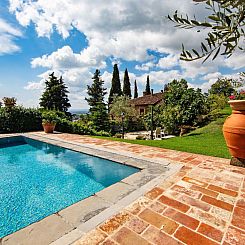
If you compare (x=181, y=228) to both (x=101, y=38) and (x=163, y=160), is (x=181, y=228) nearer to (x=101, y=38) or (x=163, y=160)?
(x=163, y=160)

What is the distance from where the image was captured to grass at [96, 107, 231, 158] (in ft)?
20.6

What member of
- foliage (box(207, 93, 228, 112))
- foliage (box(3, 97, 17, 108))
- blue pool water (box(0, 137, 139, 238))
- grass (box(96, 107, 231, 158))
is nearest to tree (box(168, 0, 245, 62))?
Result: blue pool water (box(0, 137, 139, 238))

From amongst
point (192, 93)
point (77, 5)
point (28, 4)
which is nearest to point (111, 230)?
point (77, 5)

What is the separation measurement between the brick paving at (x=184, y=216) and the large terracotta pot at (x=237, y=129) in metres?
0.63

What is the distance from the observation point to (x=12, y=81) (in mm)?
16375

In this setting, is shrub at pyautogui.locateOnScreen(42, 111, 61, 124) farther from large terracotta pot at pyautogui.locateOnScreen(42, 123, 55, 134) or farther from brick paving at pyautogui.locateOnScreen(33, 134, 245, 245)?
brick paving at pyautogui.locateOnScreen(33, 134, 245, 245)

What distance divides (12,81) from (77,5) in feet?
41.5

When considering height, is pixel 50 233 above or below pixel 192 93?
below

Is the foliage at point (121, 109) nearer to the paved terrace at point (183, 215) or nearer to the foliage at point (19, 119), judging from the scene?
the foliage at point (19, 119)

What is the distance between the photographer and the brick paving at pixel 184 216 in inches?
84.1

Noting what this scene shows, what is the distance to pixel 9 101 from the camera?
12758 mm

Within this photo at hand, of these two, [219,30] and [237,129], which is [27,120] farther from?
[219,30]

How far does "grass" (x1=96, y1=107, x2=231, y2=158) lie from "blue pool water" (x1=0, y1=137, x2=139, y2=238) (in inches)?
106

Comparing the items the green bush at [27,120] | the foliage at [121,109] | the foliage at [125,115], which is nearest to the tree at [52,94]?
the foliage at [125,115]
